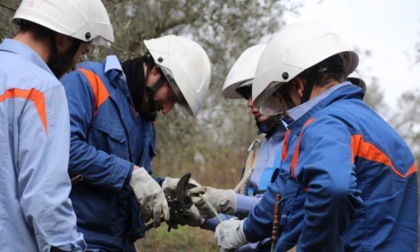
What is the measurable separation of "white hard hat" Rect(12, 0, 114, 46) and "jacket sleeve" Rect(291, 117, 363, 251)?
1.33m

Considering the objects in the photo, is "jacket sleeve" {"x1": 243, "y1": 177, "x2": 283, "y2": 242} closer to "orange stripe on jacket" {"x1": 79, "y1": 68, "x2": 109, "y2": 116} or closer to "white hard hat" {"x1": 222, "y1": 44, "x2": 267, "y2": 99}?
"orange stripe on jacket" {"x1": 79, "y1": 68, "x2": 109, "y2": 116}

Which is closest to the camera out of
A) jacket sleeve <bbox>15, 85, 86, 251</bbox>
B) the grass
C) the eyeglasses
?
jacket sleeve <bbox>15, 85, 86, 251</bbox>

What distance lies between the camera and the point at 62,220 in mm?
3115

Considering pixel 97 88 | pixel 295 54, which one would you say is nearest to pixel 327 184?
pixel 295 54

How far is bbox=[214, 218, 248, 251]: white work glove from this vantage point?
14.3ft

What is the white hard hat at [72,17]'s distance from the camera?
12.2 ft

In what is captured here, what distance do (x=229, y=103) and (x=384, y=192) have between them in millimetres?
8366

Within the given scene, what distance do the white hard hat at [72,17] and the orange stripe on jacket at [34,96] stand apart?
2.02 feet

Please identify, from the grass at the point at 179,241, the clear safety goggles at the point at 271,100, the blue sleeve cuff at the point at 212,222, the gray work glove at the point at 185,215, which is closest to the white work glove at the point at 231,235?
the gray work glove at the point at 185,215

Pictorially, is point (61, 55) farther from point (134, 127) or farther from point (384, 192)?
point (384, 192)

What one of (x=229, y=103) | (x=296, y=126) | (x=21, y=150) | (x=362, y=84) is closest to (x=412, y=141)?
(x=229, y=103)

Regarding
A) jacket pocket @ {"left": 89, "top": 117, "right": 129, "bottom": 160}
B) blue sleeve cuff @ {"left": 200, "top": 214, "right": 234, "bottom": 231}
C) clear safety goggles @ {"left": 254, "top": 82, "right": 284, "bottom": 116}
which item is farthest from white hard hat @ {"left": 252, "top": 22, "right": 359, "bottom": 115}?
blue sleeve cuff @ {"left": 200, "top": 214, "right": 234, "bottom": 231}

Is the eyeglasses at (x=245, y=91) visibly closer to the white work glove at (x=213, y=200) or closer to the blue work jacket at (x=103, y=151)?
the white work glove at (x=213, y=200)

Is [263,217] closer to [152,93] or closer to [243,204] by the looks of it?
[243,204]
